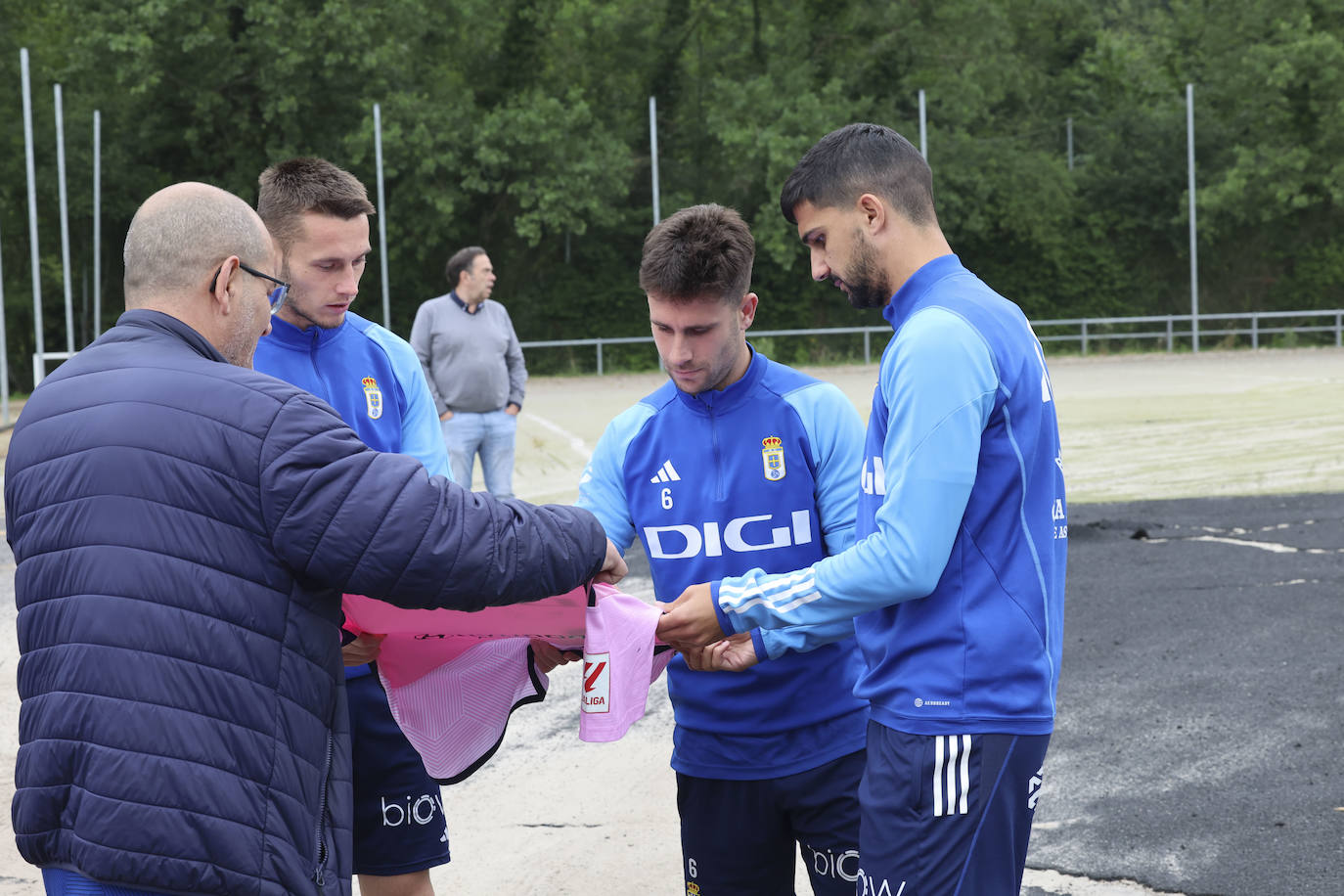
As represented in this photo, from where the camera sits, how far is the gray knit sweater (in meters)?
10.5

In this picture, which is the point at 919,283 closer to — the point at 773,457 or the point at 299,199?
the point at 773,457

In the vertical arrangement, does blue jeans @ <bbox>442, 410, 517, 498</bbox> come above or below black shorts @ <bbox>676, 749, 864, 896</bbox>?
above

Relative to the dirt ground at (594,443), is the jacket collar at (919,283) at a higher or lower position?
higher

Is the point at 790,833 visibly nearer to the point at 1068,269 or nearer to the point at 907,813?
the point at 907,813

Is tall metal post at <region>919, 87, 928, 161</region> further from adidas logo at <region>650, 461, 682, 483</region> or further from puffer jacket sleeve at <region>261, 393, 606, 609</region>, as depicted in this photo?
puffer jacket sleeve at <region>261, 393, 606, 609</region>

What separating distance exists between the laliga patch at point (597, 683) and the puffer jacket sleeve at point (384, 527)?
0.59 meters

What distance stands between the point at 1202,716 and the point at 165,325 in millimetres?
5308

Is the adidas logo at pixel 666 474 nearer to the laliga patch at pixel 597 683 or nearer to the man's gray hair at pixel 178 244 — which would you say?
the laliga patch at pixel 597 683

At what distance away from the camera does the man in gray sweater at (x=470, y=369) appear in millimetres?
10500

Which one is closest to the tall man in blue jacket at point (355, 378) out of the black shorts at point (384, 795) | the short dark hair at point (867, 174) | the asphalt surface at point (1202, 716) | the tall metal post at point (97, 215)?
the black shorts at point (384, 795)

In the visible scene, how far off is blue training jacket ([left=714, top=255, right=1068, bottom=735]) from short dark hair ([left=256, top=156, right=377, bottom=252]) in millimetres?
1720

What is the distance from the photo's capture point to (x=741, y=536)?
10.7 feet

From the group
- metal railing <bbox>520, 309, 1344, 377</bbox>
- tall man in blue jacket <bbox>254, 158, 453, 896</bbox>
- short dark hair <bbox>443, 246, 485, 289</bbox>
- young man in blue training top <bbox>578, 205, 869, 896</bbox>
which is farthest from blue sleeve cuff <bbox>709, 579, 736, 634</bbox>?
metal railing <bbox>520, 309, 1344, 377</bbox>

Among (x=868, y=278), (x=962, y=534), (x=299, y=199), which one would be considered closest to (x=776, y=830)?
(x=962, y=534)
